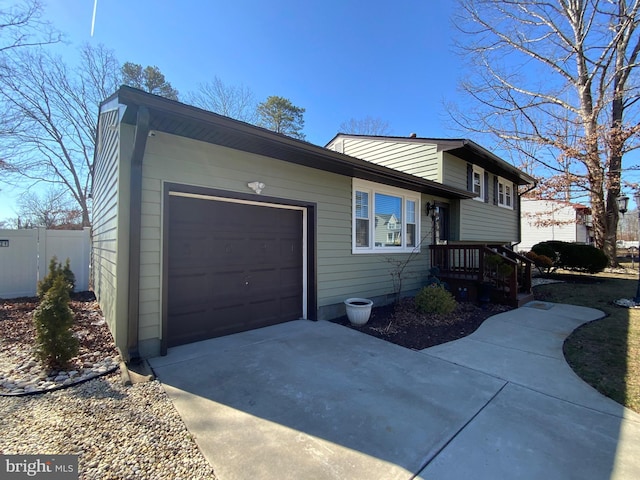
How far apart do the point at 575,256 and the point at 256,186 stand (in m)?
13.5

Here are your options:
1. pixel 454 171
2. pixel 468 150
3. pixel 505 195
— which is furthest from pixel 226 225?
pixel 505 195

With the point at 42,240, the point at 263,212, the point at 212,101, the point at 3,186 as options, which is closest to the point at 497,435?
the point at 263,212

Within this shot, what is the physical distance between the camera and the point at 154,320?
379 centimetres

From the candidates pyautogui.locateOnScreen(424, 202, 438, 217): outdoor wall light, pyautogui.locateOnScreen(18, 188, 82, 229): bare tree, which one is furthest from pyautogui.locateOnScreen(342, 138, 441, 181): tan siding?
pyautogui.locateOnScreen(18, 188, 82, 229): bare tree

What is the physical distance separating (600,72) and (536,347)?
53.6 feet

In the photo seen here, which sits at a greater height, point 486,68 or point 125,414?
point 486,68

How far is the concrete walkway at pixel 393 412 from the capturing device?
6.55 ft

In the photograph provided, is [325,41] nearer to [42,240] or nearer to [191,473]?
[42,240]

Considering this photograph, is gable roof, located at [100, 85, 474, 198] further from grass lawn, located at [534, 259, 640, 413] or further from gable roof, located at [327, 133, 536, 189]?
grass lawn, located at [534, 259, 640, 413]

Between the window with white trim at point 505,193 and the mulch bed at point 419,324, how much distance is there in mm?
6640

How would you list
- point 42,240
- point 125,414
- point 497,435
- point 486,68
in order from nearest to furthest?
point 497,435 → point 125,414 → point 42,240 → point 486,68

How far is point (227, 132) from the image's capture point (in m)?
3.82

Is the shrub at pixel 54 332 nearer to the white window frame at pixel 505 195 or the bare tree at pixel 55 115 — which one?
the white window frame at pixel 505 195

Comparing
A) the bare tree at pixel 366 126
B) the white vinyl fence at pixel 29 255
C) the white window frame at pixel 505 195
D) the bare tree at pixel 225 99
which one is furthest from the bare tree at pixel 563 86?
the white vinyl fence at pixel 29 255
